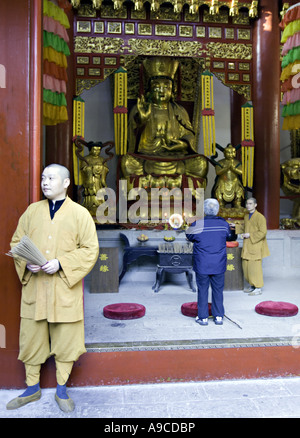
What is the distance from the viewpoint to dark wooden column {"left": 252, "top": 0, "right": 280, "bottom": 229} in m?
6.55

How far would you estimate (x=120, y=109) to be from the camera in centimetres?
627

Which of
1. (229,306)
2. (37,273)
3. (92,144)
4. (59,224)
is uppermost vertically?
(92,144)

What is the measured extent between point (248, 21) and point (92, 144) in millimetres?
3445

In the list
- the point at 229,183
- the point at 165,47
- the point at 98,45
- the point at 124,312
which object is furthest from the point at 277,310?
the point at 98,45

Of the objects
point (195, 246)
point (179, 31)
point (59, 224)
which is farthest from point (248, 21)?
point (59, 224)

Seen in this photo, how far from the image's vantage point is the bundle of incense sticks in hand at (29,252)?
7.14ft

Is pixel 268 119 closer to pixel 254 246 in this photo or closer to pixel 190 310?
pixel 254 246

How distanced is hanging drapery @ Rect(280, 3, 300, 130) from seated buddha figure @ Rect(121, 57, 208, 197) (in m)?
2.20

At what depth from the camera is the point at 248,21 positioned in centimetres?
696

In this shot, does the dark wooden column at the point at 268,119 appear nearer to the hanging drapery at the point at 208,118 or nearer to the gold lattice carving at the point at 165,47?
the hanging drapery at the point at 208,118

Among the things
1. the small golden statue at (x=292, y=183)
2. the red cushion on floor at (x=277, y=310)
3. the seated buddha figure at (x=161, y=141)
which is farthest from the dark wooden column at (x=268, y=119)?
the red cushion on floor at (x=277, y=310)

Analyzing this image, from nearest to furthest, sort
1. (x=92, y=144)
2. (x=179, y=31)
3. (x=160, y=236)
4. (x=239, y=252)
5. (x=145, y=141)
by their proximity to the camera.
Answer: (x=239, y=252), (x=160, y=236), (x=92, y=144), (x=179, y=31), (x=145, y=141)

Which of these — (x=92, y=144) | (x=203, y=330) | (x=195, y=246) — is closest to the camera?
(x=203, y=330)

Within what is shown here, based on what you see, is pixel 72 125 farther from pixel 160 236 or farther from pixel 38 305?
pixel 38 305
